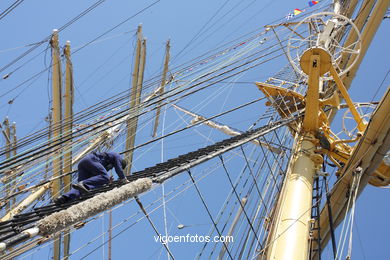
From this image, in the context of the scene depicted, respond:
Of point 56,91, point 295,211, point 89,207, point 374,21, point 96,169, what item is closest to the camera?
point 89,207

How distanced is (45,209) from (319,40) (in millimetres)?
5158

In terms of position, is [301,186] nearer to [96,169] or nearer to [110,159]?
[110,159]

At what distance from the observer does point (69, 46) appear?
1152cm

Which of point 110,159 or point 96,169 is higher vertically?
point 110,159

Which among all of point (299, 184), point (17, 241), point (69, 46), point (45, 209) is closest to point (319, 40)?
point (299, 184)

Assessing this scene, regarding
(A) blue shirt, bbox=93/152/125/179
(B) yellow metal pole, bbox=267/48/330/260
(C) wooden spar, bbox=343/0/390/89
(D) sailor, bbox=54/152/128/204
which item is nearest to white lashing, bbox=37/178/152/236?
(D) sailor, bbox=54/152/128/204

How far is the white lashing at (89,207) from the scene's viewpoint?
8.74ft

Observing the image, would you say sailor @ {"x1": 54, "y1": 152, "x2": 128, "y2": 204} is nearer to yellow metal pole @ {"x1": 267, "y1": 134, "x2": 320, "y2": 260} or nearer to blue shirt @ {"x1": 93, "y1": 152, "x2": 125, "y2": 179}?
blue shirt @ {"x1": 93, "y1": 152, "x2": 125, "y2": 179}

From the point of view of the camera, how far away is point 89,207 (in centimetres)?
299

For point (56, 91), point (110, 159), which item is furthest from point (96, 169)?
point (56, 91)

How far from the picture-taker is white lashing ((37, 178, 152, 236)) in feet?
8.74

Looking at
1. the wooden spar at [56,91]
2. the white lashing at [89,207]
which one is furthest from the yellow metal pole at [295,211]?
the wooden spar at [56,91]

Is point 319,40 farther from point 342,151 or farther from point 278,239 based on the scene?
point 278,239

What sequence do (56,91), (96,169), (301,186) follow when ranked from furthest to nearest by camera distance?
(56,91) < (301,186) < (96,169)
